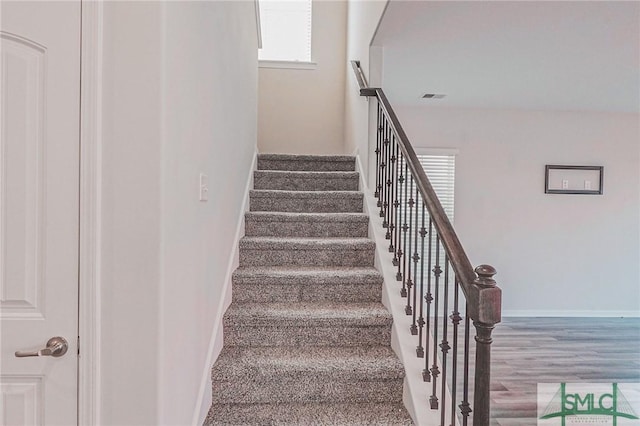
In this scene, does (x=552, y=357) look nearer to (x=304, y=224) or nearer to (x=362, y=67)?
(x=304, y=224)

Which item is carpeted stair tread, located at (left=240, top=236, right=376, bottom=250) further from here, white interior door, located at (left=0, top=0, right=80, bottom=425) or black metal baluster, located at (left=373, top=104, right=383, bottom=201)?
white interior door, located at (left=0, top=0, right=80, bottom=425)

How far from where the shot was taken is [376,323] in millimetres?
2145

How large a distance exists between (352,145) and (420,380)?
2.64 metres

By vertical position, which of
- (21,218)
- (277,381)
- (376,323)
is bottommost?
(277,381)

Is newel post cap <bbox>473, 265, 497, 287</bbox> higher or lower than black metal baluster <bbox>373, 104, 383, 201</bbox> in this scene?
lower

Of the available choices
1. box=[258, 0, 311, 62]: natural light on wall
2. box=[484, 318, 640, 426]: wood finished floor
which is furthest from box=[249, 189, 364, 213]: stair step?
box=[258, 0, 311, 62]: natural light on wall

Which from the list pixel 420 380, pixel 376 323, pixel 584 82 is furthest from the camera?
pixel 584 82

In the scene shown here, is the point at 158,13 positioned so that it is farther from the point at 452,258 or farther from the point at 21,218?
the point at 452,258

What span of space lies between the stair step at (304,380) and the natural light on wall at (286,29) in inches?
154

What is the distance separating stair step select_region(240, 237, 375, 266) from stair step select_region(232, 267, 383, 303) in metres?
0.20

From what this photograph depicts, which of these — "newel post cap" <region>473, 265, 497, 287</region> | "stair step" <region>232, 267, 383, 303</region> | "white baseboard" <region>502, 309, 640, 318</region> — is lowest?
"white baseboard" <region>502, 309, 640, 318</region>

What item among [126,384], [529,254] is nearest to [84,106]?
[126,384]

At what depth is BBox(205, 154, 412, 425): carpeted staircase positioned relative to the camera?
1862mm

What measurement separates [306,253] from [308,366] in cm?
87
